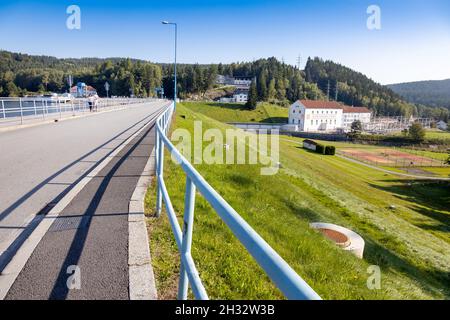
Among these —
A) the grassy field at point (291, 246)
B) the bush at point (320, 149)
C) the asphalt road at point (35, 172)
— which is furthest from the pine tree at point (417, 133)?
the asphalt road at point (35, 172)

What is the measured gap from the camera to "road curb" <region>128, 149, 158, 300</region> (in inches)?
127

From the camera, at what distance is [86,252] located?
4.02m

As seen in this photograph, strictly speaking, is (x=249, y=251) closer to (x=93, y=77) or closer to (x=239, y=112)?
(x=239, y=112)

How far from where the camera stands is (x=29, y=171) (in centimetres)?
823

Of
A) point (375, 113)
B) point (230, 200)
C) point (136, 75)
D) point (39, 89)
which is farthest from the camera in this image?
point (375, 113)

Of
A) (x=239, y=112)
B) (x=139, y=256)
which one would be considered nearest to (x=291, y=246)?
(x=139, y=256)

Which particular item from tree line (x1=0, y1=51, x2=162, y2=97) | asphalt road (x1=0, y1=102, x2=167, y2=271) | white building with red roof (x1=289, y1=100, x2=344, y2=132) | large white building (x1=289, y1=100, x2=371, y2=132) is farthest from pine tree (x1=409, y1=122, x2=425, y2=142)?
asphalt road (x1=0, y1=102, x2=167, y2=271)

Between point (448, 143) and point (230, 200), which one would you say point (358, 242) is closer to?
point (230, 200)

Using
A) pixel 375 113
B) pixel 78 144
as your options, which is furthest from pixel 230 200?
pixel 375 113

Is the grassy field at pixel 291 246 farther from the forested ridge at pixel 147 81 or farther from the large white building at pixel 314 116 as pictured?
the forested ridge at pixel 147 81

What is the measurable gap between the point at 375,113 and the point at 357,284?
202 m

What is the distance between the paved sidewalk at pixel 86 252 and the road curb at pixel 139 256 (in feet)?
0.24

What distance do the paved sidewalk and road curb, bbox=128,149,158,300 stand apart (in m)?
0.07

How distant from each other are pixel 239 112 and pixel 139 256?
119774 millimetres
